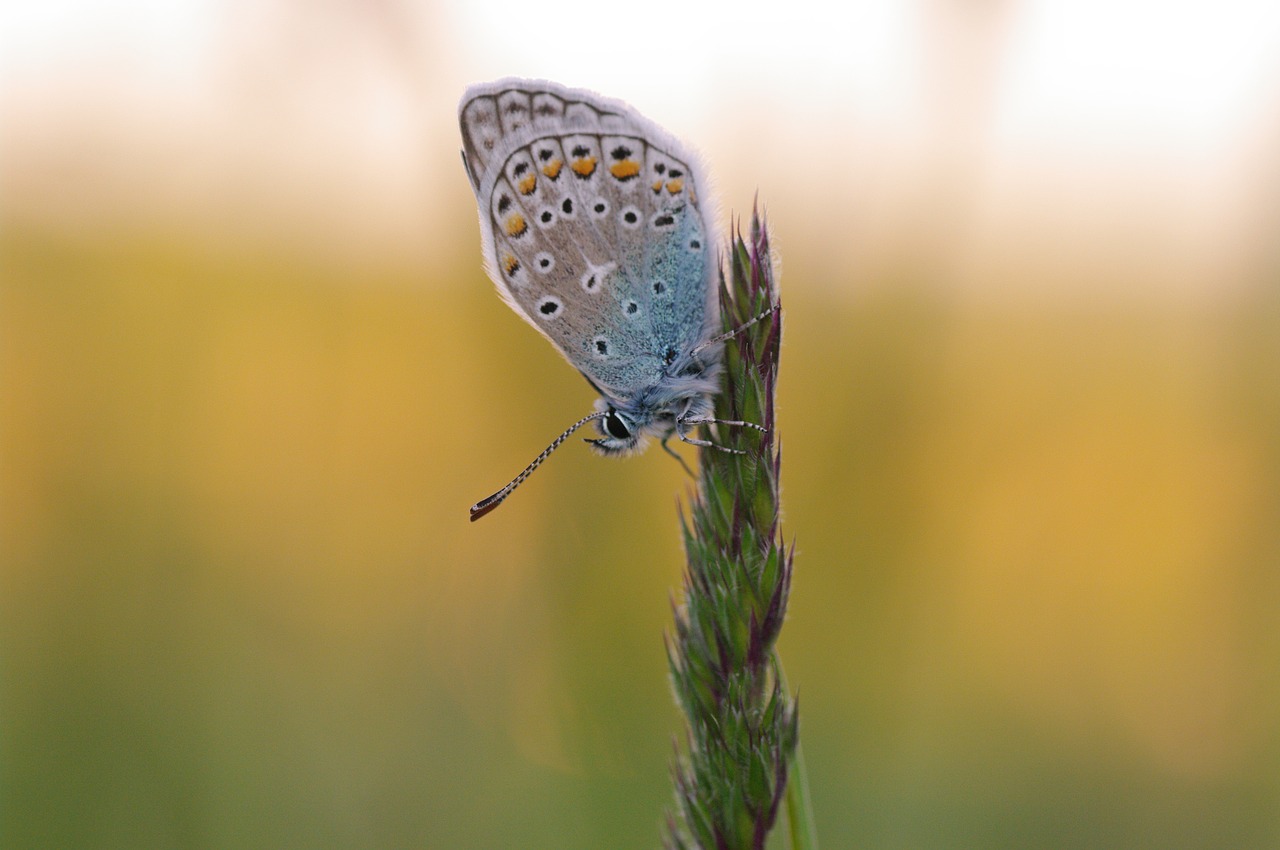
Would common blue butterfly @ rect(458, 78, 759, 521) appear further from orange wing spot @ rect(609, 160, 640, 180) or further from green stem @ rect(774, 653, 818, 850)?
green stem @ rect(774, 653, 818, 850)

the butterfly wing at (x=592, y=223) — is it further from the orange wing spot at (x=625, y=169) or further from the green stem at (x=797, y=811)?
the green stem at (x=797, y=811)

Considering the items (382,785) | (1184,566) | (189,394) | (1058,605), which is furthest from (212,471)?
(1184,566)

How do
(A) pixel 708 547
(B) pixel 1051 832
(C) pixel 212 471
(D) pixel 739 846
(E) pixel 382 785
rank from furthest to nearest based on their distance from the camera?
(C) pixel 212 471 → (E) pixel 382 785 → (B) pixel 1051 832 → (A) pixel 708 547 → (D) pixel 739 846

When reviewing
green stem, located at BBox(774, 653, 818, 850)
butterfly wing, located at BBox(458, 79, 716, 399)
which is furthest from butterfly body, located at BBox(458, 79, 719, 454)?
green stem, located at BBox(774, 653, 818, 850)

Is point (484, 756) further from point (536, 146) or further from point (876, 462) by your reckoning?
point (536, 146)

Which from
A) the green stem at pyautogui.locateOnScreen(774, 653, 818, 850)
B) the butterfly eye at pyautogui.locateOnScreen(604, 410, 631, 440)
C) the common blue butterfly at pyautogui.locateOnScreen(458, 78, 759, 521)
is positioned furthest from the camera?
the butterfly eye at pyautogui.locateOnScreen(604, 410, 631, 440)

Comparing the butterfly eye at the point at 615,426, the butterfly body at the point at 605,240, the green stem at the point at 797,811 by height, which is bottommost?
the green stem at the point at 797,811

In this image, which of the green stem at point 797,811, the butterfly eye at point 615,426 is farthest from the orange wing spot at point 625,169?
the green stem at point 797,811
